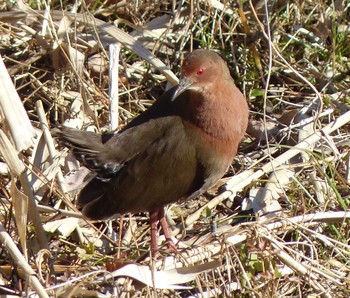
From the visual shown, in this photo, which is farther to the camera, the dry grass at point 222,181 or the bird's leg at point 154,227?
the bird's leg at point 154,227

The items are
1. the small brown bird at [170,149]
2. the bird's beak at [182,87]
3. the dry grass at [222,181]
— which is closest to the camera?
the dry grass at [222,181]

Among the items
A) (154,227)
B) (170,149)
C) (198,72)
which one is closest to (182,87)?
(198,72)

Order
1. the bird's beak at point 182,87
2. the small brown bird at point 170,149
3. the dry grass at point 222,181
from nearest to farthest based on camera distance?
the dry grass at point 222,181, the bird's beak at point 182,87, the small brown bird at point 170,149

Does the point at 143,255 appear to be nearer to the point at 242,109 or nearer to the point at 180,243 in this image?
the point at 180,243

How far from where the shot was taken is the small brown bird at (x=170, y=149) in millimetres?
4344

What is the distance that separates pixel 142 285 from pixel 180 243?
62 centimetres

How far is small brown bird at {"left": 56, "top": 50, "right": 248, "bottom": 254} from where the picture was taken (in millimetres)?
4344

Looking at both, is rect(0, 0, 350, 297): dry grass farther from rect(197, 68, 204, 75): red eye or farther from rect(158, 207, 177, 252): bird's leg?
rect(197, 68, 204, 75): red eye

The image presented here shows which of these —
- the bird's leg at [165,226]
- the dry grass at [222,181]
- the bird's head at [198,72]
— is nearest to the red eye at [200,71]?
the bird's head at [198,72]

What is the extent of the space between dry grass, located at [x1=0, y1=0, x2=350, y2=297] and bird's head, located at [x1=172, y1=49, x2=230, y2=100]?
301 mm

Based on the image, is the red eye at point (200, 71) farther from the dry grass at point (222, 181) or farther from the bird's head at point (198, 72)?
the dry grass at point (222, 181)

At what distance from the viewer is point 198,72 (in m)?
4.29

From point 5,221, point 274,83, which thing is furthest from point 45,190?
point 274,83

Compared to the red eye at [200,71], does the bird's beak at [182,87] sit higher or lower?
lower
